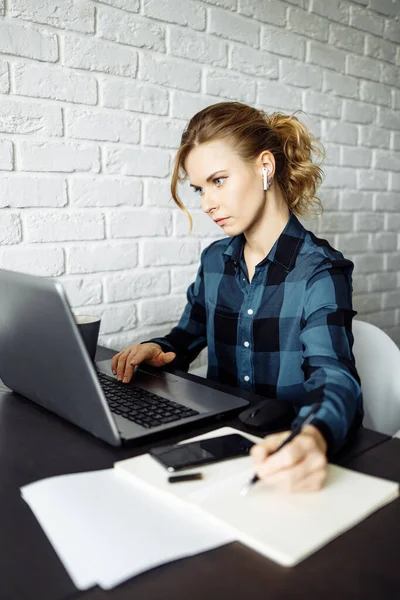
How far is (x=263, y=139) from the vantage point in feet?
4.02

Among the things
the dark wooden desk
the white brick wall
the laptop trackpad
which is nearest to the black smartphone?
the dark wooden desk

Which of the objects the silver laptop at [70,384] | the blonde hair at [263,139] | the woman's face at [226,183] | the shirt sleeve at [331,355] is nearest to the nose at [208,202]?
the woman's face at [226,183]

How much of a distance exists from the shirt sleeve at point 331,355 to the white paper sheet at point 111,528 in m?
0.22

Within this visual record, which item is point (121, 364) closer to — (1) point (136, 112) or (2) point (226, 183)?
(2) point (226, 183)

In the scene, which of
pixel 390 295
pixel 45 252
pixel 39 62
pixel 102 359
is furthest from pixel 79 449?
pixel 390 295

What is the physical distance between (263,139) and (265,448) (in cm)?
80

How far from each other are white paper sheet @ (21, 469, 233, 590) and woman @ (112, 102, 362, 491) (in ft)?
1.24

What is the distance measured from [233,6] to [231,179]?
791 mm

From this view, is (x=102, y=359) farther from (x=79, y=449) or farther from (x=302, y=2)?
(x=302, y=2)

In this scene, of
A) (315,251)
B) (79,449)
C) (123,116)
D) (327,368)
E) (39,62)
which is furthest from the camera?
(123,116)

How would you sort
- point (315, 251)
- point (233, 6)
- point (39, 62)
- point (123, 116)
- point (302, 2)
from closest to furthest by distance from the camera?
point (315, 251) → point (39, 62) → point (123, 116) → point (233, 6) → point (302, 2)

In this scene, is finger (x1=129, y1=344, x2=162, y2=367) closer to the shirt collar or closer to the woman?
the woman

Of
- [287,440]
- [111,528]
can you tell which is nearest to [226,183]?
[287,440]

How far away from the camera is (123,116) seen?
1.47 m
